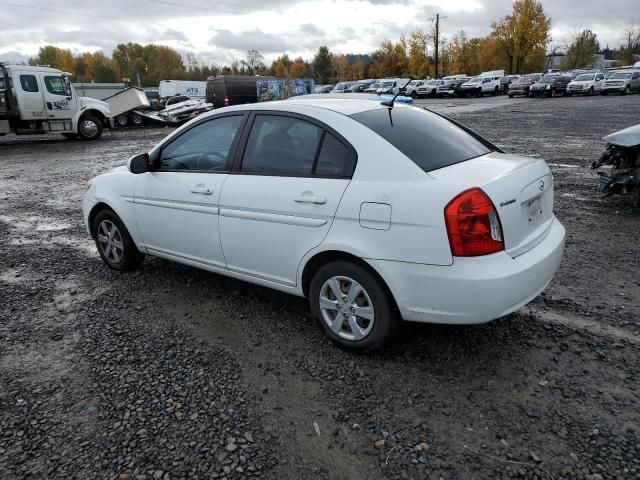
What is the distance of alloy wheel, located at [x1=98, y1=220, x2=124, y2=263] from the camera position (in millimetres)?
4781

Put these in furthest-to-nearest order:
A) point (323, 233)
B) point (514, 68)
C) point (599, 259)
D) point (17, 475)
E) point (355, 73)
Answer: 1. point (355, 73)
2. point (514, 68)
3. point (599, 259)
4. point (323, 233)
5. point (17, 475)

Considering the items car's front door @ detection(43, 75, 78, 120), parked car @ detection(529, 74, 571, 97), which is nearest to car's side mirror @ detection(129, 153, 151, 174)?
car's front door @ detection(43, 75, 78, 120)

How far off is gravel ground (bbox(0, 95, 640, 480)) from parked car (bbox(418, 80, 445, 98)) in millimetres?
46348

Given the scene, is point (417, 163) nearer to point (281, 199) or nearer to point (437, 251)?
point (437, 251)

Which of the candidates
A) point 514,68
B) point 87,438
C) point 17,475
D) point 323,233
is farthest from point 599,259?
point 514,68

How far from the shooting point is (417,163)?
9.84ft

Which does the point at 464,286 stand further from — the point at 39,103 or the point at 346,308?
the point at 39,103

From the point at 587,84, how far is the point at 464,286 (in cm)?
4118

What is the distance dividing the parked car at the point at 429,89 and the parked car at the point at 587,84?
13035 millimetres

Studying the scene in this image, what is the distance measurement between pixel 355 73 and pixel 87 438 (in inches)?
4062

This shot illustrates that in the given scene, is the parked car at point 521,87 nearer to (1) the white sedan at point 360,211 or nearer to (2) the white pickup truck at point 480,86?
(2) the white pickup truck at point 480,86

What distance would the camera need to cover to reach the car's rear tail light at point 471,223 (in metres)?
2.71

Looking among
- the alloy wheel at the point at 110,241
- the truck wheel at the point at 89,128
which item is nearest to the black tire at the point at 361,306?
the alloy wheel at the point at 110,241

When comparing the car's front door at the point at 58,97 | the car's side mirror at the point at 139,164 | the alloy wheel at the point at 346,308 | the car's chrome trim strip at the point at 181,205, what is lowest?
the alloy wheel at the point at 346,308
